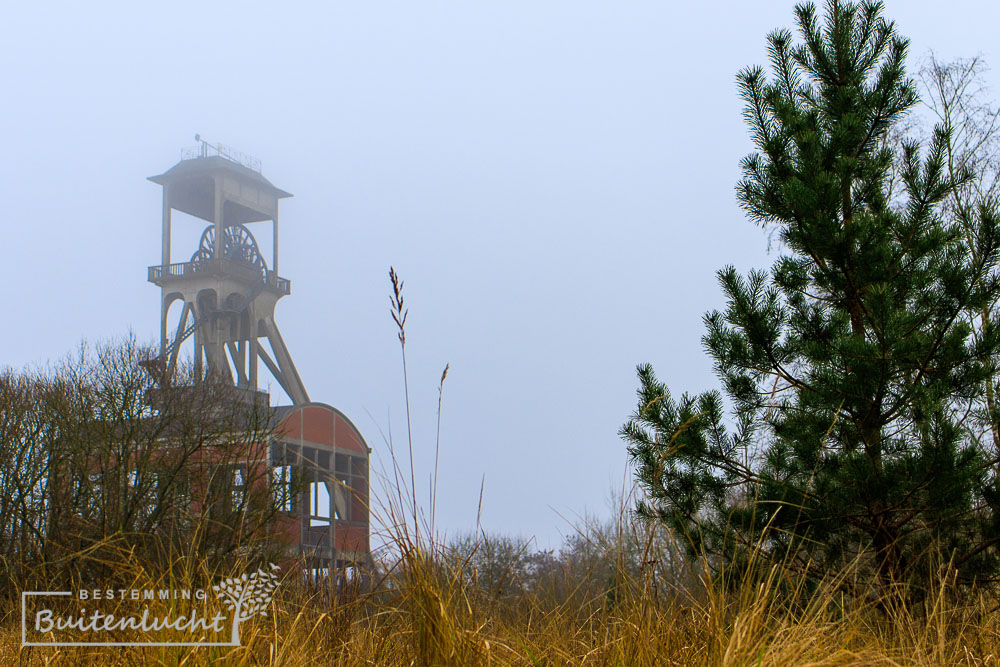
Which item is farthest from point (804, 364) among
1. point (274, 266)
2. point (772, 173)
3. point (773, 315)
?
point (274, 266)

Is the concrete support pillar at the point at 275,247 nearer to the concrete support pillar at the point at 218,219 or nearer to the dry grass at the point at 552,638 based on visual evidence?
the concrete support pillar at the point at 218,219

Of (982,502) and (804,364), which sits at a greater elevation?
(804,364)

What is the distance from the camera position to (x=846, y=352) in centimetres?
587

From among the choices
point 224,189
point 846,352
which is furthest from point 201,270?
point 846,352

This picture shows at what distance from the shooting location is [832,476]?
6145 millimetres

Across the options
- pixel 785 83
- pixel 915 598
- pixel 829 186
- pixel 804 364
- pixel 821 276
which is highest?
pixel 785 83

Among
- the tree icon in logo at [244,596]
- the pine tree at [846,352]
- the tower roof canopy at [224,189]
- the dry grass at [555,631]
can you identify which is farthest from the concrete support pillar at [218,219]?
the tree icon in logo at [244,596]

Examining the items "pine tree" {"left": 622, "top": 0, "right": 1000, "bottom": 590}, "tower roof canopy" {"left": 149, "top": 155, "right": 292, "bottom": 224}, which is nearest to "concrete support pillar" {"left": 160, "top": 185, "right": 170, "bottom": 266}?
"tower roof canopy" {"left": 149, "top": 155, "right": 292, "bottom": 224}

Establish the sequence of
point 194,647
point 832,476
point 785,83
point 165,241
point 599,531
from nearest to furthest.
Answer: point 194,647
point 599,531
point 832,476
point 785,83
point 165,241

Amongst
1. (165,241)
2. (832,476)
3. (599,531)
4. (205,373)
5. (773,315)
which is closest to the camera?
(599,531)

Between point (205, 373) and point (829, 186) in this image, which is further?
point (205, 373)

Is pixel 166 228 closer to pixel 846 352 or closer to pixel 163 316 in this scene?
pixel 163 316

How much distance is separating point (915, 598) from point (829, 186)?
267cm

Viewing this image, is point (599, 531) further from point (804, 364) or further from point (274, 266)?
point (274, 266)
